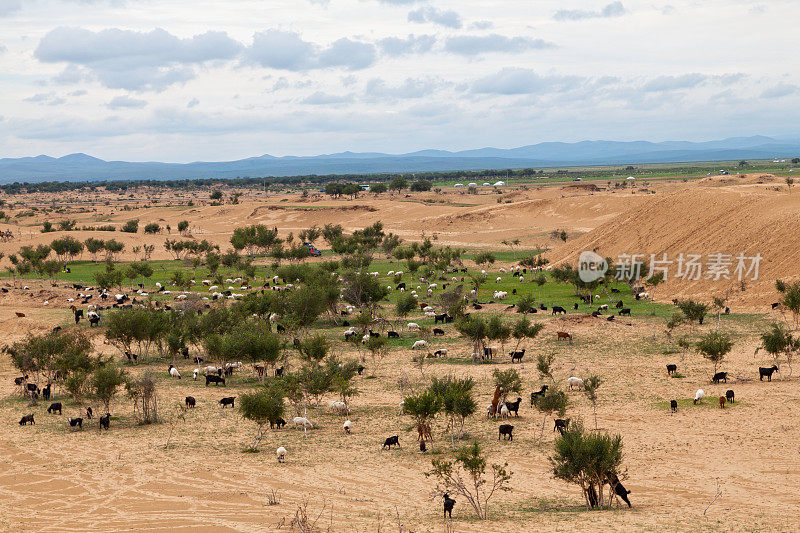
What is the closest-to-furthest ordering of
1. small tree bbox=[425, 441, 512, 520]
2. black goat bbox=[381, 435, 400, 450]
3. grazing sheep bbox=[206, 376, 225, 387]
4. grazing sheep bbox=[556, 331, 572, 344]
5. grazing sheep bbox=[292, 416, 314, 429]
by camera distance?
small tree bbox=[425, 441, 512, 520]
black goat bbox=[381, 435, 400, 450]
grazing sheep bbox=[292, 416, 314, 429]
grazing sheep bbox=[206, 376, 225, 387]
grazing sheep bbox=[556, 331, 572, 344]

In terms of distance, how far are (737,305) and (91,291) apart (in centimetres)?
5557

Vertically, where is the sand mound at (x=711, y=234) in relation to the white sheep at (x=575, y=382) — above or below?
above

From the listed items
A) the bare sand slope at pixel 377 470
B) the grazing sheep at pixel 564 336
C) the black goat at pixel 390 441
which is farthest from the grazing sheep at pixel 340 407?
the grazing sheep at pixel 564 336

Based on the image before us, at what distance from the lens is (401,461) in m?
22.8

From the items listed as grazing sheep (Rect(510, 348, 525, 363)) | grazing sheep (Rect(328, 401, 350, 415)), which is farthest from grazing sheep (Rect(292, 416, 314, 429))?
grazing sheep (Rect(510, 348, 525, 363))

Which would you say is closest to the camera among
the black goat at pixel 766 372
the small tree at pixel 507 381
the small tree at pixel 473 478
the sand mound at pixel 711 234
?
the small tree at pixel 473 478

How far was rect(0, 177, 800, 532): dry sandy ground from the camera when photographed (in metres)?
17.2

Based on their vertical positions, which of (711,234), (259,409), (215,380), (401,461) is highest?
(711,234)

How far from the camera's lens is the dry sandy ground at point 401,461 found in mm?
17234

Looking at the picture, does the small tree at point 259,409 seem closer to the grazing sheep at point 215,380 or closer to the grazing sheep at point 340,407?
the grazing sheep at point 340,407

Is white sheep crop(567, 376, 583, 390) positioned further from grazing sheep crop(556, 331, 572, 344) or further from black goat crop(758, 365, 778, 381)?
grazing sheep crop(556, 331, 572, 344)

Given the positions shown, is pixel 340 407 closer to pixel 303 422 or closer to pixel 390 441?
pixel 303 422

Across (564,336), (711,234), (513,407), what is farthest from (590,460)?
(711,234)

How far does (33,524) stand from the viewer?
17.3 meters
